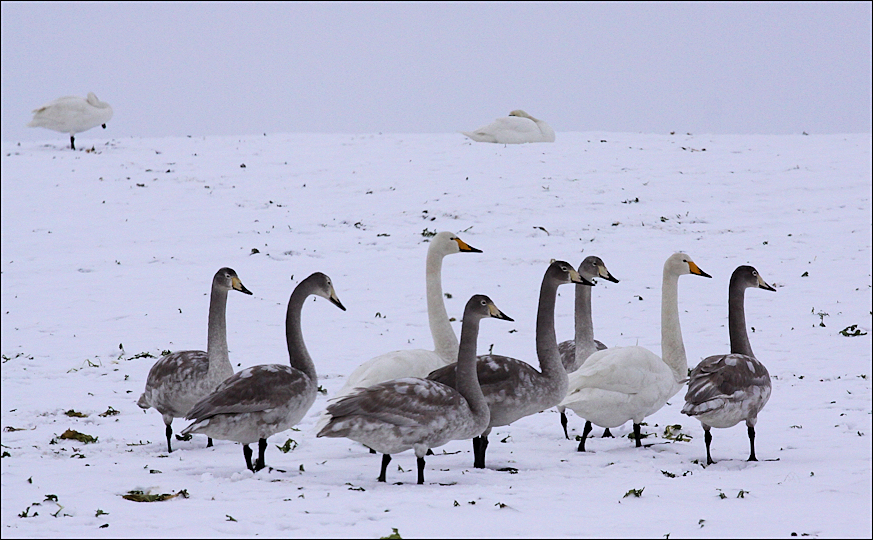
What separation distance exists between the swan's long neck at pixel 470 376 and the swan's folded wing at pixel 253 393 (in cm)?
134

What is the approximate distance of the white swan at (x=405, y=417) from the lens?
21.9 feet

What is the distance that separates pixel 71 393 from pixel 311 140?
65.0 feet

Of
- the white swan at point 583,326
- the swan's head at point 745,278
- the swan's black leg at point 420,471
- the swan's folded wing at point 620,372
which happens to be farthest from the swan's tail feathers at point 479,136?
the swan's black leg at point 420,471

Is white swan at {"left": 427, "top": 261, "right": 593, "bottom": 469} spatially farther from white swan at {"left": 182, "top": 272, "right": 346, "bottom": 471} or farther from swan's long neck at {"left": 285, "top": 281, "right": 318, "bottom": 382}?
white swan at {"left": 182, "top": 272, "right": 346, "bottom": 471}

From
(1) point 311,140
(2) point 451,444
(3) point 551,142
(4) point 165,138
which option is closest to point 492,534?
(2) point 451,444

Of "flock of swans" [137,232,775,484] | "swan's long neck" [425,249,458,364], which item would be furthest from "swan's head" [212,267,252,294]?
"swan's long neck" [425,249,458,364]

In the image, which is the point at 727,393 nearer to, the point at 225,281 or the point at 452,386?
the point at 452,386

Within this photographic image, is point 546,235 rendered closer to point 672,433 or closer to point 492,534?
point 672,433

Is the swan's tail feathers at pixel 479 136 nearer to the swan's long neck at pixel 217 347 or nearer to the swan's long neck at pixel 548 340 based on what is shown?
the swan's long neck at pixel 548 340

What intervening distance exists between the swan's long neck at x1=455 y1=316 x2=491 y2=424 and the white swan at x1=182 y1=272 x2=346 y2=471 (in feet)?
4.34

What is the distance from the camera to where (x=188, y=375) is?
27.4 feet

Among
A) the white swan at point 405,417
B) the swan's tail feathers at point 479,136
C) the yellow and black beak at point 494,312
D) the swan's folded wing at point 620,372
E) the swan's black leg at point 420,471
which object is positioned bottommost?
the swan's black leg at point 420,471

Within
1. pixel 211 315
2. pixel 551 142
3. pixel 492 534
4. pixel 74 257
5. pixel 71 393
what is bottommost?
pixel 492 534

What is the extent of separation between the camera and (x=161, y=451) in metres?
8.23
